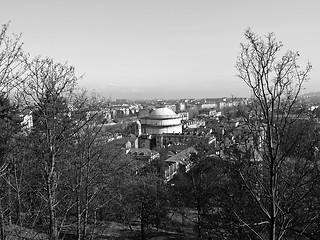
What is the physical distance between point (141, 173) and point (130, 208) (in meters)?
4.61

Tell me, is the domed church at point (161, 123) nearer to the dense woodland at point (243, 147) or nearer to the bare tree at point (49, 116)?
the dense woodland at point (243, 147)

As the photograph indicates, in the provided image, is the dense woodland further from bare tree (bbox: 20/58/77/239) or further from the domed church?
the domed church

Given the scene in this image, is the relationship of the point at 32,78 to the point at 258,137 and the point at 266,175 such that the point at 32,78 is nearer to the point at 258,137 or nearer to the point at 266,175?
the point at 258,137

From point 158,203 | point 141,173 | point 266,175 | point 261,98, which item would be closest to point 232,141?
point 266,175

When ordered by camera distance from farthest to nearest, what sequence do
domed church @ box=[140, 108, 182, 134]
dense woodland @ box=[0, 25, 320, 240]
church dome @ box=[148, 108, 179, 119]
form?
1. church dome @ box=[148, 108, 179, 119]
2. domed church @ box=[140, 108, 182, 134]
3. dense woodland @ box=[0, 25, 320, 240]

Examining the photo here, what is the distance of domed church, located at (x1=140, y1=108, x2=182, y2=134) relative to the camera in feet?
248

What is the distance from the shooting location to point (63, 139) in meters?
5.64

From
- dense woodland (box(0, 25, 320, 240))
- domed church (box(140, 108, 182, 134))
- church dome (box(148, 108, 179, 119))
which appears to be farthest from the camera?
church dome (box(148, 108, 179, 119))

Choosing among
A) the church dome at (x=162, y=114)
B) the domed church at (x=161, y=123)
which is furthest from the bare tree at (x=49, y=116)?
the church dome at (x=162, y=114)

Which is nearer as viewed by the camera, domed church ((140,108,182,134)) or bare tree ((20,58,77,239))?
bare tree ((20,58,77,239))

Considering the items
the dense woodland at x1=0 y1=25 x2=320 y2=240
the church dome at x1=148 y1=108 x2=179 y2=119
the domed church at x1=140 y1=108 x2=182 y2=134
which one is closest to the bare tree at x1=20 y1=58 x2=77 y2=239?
the dense woodland at x1=0 y1=25 x2=320 y2=240

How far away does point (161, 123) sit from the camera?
76.9 m

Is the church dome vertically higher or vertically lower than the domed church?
higher

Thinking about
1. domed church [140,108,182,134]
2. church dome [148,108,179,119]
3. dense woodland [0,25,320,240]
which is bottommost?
domed church [140,108,182,134]
